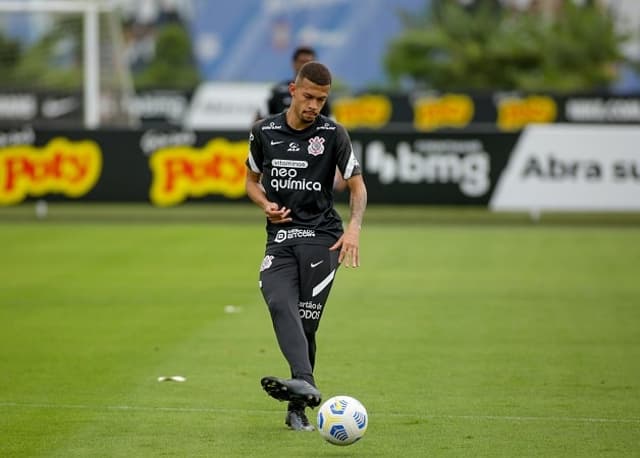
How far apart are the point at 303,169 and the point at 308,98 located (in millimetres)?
459

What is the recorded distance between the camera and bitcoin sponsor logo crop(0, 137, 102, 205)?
25.2 metres

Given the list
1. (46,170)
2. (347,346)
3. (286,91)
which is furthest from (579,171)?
(347,346)

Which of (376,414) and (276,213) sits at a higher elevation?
(276,213)

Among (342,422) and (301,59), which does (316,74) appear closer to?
(342,422)

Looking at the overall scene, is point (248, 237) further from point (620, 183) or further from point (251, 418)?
point (251, 418)

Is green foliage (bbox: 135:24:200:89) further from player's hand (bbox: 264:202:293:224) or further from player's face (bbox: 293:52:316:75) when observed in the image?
player's hand (bbox: 264:202:293:224)

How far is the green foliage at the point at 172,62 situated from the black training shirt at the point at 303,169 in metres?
58.2

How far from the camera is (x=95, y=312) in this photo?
1403cm

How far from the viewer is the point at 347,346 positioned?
12078 millimetres

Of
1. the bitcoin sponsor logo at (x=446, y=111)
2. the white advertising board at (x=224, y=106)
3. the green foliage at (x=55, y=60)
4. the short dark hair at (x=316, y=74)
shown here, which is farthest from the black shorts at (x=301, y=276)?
the bitcoin sponsor logo at (x=446, y=111)

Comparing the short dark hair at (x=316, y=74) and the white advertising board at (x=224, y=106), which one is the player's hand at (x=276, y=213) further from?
the white advertising board at (x=224, y=106)

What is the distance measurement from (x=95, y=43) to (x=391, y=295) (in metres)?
19.3

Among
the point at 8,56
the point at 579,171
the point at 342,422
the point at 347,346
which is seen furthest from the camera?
the point at 8,56

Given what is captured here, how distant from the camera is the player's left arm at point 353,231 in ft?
27.9
